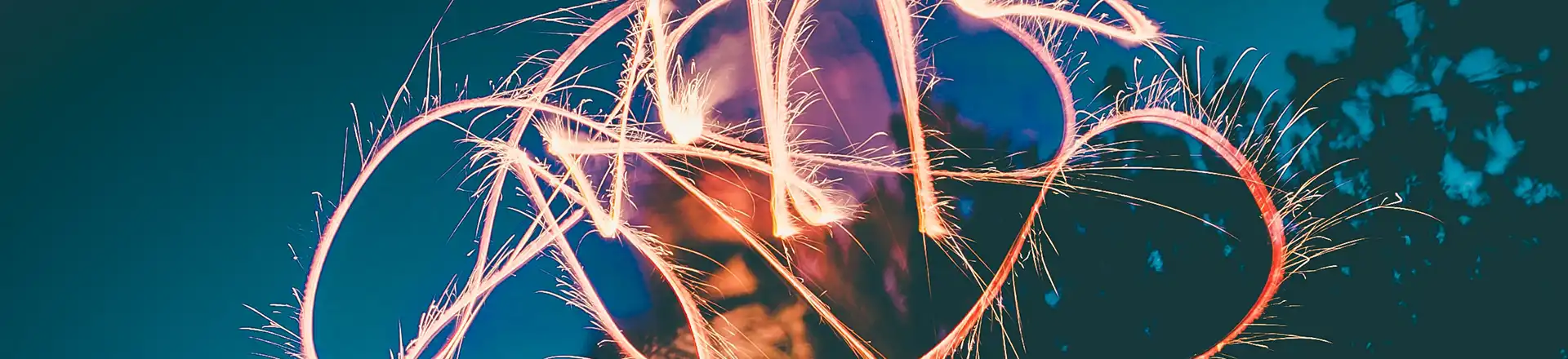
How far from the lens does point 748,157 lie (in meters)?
0.79

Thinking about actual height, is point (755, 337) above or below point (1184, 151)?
below

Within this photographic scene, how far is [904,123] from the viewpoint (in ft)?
2.54

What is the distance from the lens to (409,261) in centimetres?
83

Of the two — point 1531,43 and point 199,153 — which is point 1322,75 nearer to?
point 1531,43

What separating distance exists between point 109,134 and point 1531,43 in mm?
1675

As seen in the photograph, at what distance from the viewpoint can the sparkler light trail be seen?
0.73 meters

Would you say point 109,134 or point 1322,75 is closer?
point 1322,75

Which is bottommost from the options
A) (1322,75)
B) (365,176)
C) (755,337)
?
(755,337)

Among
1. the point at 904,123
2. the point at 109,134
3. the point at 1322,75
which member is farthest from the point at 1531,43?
the point at 109,134

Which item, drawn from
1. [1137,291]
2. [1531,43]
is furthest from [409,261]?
→ [1531,43]

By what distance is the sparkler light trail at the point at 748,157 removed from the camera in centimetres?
73

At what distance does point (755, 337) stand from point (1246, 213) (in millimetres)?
580

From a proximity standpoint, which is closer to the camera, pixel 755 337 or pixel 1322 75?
pixel 1322 75

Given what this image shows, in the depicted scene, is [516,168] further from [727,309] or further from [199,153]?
[199,153]
